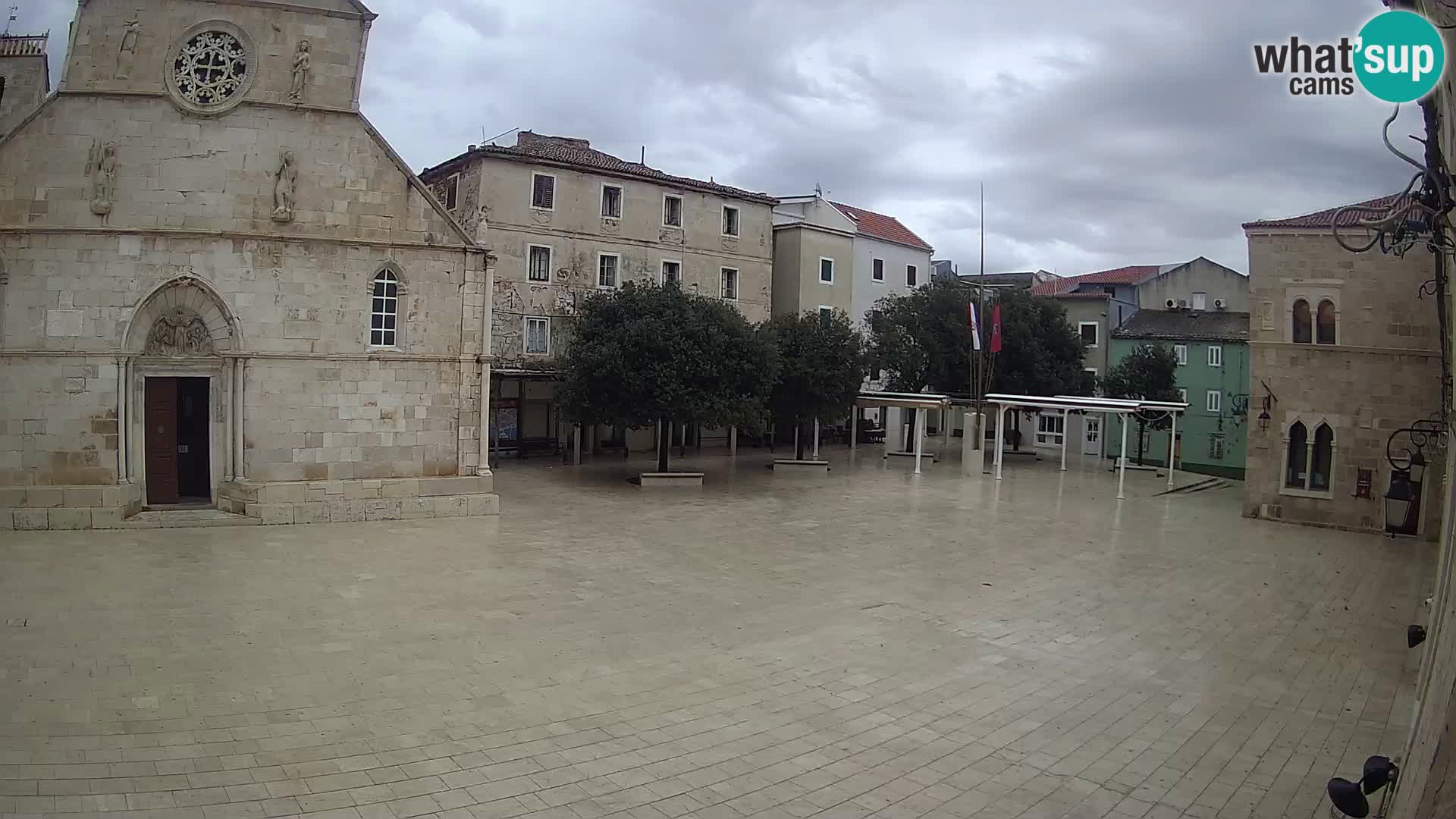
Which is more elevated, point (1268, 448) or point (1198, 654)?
point (1268, 448)

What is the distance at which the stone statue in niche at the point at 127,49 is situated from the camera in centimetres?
1755

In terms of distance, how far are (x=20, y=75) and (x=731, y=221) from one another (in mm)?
23160

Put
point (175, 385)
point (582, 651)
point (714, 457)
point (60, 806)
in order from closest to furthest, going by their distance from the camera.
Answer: point (60, 806) < point (582, 651) < point (175, 385) < point (714, 457)

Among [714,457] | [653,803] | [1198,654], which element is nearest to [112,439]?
[653,803]

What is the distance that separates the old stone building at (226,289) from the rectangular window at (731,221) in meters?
18.0

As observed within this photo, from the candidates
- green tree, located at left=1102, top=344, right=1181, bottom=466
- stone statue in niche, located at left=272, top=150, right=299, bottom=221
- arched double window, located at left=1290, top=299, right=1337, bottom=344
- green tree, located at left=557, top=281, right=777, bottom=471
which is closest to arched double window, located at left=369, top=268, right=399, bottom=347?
stone statue in niche, located at left=272, top=150, right=299, bottom=221

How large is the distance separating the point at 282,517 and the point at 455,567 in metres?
5.72

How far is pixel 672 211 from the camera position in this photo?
3491 cm

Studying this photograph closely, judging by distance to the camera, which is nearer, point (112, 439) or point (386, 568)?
point (386, 568)

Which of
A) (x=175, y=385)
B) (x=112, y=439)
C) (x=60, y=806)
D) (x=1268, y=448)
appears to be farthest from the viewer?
(x=1268, y=448)

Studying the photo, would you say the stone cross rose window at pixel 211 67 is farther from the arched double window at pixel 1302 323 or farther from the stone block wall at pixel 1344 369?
the arched double window at pixel 1302 323

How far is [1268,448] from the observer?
22.5 metres

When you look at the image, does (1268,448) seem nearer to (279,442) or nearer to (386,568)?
(386,568)

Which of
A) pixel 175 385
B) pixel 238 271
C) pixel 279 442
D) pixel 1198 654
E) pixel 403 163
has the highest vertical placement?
pixel 403 163
